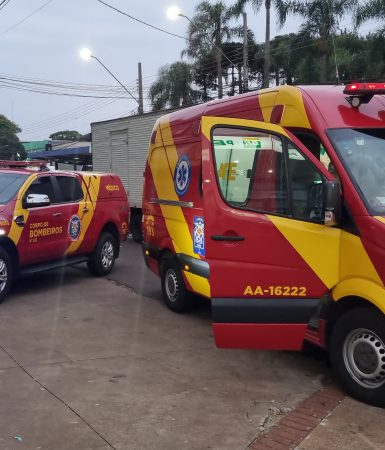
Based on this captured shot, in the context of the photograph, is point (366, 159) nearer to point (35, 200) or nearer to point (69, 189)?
point (35, 200)

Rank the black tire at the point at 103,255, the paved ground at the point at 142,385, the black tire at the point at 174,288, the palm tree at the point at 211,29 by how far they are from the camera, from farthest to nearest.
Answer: the palm tree at the point at 211,29, the black tire at the point at 103,255, the black tire at the point at 174,288, the paved ground at the point at 142,385

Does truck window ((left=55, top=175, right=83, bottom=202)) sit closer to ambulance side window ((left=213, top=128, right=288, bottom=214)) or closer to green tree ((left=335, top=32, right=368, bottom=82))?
ambulance side window ((left=213, top=128, right=288, bottom=214))

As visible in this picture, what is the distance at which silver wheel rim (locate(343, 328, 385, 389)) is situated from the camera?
13.0 feet

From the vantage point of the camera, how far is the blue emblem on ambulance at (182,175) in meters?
6.60

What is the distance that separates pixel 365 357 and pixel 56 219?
5436mm

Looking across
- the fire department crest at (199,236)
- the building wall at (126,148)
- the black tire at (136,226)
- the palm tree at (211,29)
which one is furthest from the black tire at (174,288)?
the palm tree at (211,29)

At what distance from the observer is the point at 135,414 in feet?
13.0

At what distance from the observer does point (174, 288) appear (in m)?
6.98

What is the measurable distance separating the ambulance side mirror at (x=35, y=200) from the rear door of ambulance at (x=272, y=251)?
392cm

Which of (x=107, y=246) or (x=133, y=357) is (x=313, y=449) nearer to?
(x=133, y=357)

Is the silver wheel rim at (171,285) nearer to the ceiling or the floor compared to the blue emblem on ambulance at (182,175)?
nearer to the floor

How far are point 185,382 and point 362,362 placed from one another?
1501mm

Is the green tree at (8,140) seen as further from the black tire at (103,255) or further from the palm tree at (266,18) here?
the black tire at (103,255)

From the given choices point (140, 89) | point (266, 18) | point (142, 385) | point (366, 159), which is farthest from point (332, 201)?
point (140, 89)
